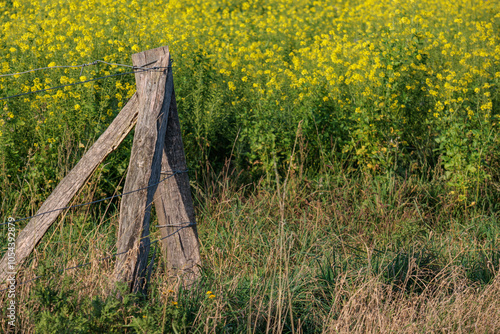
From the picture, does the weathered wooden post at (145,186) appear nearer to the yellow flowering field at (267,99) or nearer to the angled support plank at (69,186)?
the angled support plank at (69,186)

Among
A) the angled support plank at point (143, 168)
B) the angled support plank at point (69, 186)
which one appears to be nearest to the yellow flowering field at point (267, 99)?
the angled support plank at point (69, 186)

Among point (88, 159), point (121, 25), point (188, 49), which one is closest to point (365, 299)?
point (88, 159)

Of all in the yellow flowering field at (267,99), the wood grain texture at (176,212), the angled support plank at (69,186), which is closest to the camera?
the angled support plank at (69,186)

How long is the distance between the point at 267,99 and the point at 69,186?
3.26m

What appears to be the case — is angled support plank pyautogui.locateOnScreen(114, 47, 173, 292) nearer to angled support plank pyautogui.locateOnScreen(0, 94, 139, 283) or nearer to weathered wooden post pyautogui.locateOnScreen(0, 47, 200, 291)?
weathered wooden post pyautogui.locateOnScreen(0, 47, 200, 291)

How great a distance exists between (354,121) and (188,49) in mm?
2167

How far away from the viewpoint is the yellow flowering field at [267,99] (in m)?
5.16

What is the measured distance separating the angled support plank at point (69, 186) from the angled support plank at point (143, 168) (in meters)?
0.13

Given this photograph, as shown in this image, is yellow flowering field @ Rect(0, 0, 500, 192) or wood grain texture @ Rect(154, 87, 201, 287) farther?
yellow flowering field @ Rect(0, 0, 500, 192)

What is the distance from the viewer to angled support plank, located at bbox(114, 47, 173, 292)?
9.82 ft

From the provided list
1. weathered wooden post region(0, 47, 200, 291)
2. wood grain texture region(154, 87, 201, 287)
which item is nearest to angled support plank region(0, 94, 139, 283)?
weathered wooden post region(0, 47, 200, 291)

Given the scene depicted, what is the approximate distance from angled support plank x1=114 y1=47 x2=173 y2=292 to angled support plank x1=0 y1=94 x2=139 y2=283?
0.13 m

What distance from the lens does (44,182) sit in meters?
4.95

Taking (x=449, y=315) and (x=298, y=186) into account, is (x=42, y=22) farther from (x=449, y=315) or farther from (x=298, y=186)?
(x=449, y=315)
